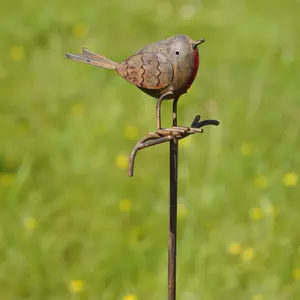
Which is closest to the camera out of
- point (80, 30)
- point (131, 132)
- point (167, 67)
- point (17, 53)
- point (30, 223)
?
point (167, 67)

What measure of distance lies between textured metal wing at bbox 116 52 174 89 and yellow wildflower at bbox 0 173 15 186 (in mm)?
1254

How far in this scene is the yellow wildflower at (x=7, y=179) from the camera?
2297 mm

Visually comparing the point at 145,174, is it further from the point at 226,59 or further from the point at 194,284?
the point at 226,59

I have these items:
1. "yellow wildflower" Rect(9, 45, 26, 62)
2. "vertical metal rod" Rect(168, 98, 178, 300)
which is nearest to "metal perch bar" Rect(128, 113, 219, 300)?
"vertical metal rod" Rect(168, 98, 178, 300)

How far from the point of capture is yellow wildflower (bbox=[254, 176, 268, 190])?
2271 millimetres

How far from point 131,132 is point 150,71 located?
1.50m

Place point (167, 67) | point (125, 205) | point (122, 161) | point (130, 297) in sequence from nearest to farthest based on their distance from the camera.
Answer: point (167, 67) → point (130, 297) → point (125, 205) → point (122, 161)

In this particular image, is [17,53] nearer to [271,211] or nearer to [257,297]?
[271,211]

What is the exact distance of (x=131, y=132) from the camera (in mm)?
2619

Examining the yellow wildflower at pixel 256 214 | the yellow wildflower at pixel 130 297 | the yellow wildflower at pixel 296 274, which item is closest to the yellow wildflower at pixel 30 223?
the yellow wildflower at pixel 130 297

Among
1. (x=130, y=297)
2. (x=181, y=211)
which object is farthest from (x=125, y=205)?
(x=130, y=297)

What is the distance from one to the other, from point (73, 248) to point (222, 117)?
952mm

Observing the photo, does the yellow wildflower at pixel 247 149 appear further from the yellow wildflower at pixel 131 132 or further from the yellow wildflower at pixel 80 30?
the yellow wildflower at pixel 80 30

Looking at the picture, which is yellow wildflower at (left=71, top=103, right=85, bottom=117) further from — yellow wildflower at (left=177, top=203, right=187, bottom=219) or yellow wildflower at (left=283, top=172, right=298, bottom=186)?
yellow wildflower at (left=283, top=172, right=298, bottom=186)
